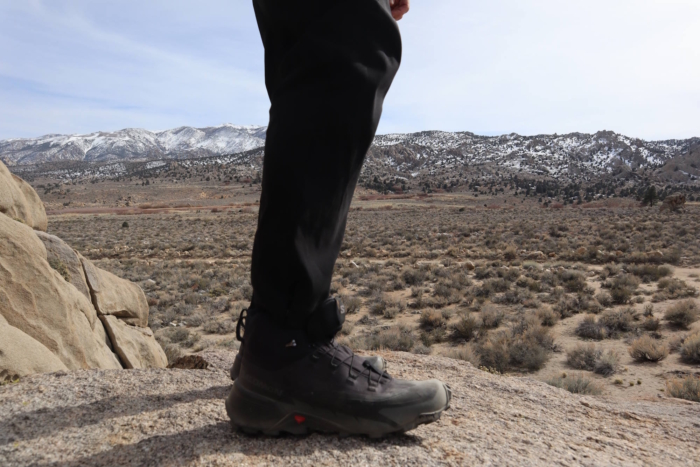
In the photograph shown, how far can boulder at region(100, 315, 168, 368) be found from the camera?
3973 millimetres

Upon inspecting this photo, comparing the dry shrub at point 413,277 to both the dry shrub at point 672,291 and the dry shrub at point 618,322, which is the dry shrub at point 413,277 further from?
the dry shrub at point 672,291

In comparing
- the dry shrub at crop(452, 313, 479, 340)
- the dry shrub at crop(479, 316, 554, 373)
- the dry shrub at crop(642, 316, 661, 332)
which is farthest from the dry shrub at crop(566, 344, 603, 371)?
the dry shrub at crop(642, 316, 661, 332)

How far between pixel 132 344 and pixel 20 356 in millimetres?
2316

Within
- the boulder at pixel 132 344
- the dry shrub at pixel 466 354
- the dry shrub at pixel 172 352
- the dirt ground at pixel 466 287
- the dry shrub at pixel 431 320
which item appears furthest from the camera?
the dry shrub at pixel 431 320

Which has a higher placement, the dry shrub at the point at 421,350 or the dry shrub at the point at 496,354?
the dry shrub at the point at 496,354

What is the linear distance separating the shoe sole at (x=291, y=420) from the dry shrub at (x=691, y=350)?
5.93 m

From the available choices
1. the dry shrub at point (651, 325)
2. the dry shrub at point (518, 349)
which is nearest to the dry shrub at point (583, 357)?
the dry shrub at point (518, 349)

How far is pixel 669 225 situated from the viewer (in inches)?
874

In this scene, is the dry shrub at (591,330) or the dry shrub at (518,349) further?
the dry shrub at (591,330)

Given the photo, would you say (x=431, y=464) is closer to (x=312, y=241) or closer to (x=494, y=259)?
(x=312, y=241)

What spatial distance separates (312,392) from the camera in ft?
4.36

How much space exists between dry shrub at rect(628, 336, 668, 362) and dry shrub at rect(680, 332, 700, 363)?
194 millimetres

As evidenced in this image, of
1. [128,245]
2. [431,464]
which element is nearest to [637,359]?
[431,464]

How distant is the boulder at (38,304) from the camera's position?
2.56 metres
